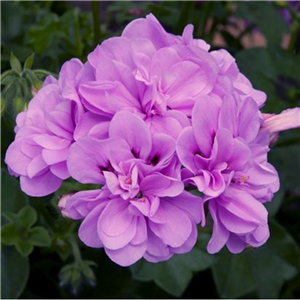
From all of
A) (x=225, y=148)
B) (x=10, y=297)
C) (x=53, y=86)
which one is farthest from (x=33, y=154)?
(x=10, y=297)

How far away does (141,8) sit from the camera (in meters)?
1.27

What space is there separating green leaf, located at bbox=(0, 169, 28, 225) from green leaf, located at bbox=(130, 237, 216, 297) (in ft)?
0.62

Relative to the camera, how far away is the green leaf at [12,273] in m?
0.94

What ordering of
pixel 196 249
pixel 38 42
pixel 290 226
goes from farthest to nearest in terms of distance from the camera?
pixel 290 226
pixel 38 42
pixel 196 249

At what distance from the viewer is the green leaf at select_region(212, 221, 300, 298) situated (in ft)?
3.51

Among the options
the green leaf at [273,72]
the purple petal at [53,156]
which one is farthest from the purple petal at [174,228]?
the green leaf at [273,72]

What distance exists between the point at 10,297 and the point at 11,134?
0.27 metres

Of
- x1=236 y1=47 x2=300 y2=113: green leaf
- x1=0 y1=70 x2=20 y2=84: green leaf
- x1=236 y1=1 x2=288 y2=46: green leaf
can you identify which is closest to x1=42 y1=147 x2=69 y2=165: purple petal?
x1=0 y1=70 x2=20 y2=84: green leaf

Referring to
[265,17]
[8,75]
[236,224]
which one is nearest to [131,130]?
[236,224]

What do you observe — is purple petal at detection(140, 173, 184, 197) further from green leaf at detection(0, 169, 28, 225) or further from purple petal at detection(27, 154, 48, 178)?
green leaf at detection(0, 169, 28, 225)

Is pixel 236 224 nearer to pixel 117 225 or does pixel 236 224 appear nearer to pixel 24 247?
pixel 117 225

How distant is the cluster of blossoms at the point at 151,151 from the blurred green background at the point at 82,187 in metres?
0.13

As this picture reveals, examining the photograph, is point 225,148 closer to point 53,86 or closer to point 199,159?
point 199,159

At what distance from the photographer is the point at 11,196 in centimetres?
100
